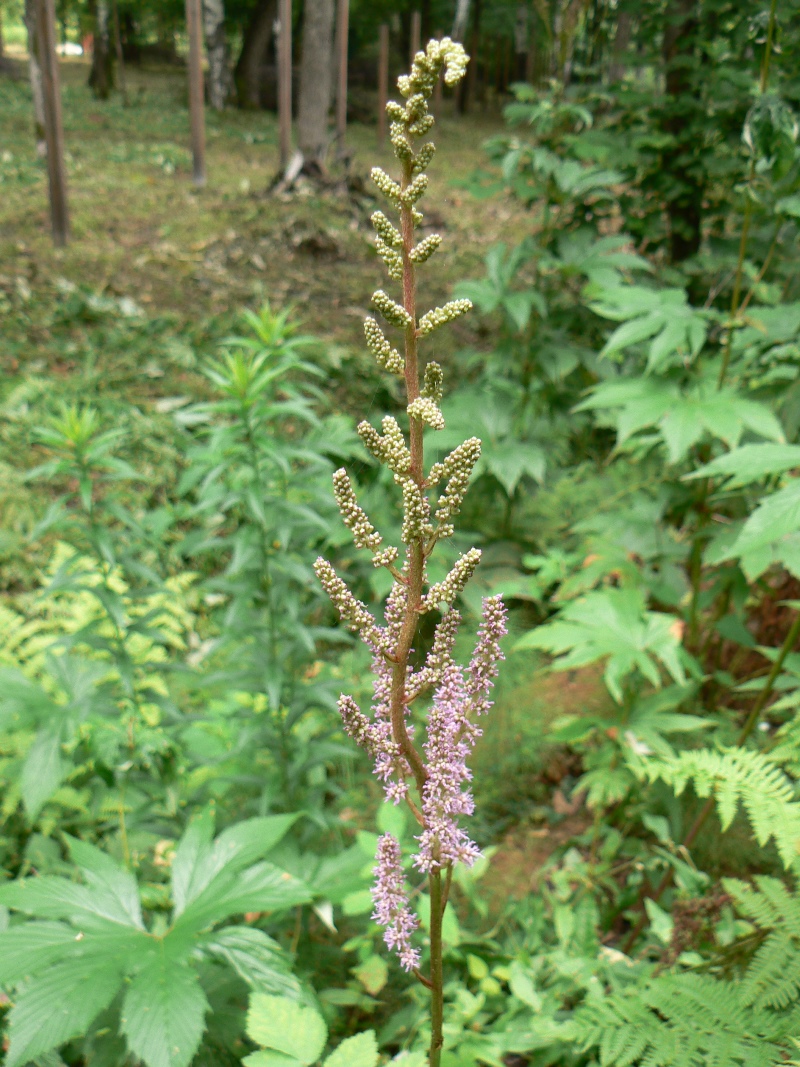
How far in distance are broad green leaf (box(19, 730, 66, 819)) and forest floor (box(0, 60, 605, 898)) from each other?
1.64 m

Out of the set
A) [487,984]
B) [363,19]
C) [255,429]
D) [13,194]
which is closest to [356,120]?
[363,19]

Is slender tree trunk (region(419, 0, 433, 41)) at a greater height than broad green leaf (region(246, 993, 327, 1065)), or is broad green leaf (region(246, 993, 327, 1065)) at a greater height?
slender tree trunk (region(419, 0, 433, 41))

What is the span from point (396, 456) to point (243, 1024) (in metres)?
1.58

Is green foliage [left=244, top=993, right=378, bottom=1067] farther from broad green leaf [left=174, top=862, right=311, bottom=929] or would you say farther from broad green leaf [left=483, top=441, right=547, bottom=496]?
broad green leaf [left=483, top=441, right=547, bottom=496]

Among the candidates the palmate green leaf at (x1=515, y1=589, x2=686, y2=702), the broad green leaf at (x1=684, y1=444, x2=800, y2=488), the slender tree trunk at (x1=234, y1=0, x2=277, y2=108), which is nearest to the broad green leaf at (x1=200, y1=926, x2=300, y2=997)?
the palmate green leaf at (x1=515, y1=589, x2=686, y2=702)

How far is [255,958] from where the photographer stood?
159 cm

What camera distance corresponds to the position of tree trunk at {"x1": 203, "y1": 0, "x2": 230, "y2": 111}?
16781 mm

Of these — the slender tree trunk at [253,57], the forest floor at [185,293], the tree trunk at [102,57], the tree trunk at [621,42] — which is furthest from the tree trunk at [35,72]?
the slender tree trunk at [253,57]

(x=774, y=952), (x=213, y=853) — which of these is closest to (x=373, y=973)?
(x=213, y=853)

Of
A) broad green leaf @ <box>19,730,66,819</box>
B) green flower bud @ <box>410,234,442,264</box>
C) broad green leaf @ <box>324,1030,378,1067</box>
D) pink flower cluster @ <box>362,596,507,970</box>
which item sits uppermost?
green flower bud @ <box>410,234,442,264</box>

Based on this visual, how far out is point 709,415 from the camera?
7.93 ft

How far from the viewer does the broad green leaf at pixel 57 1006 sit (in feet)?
4.25

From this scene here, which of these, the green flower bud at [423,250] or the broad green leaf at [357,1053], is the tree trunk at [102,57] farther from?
the broad green leaf at [357,1053]

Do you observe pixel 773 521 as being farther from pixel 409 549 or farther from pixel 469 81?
pixel 469 81
